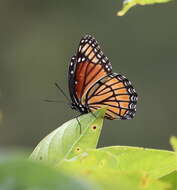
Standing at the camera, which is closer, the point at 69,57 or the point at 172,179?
the point at 172,179

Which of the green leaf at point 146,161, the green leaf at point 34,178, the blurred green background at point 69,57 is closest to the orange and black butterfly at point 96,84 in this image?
the green leaf at point 146,161

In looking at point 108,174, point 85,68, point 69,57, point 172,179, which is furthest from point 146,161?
point 69,57

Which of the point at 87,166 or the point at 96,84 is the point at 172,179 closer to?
the point at 87,166

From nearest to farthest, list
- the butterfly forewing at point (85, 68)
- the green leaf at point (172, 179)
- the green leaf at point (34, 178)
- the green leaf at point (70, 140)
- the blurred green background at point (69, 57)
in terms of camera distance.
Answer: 1. the green leaf at point (34, 178)
2. the green leaf at point (172, 179)
3. the green leaf at point (70, 140)
4. the butterfly forewing at point (85, 68)
5. the blurred green background at point (69, 57)

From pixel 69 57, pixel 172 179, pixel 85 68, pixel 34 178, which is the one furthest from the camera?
pixel 69 57

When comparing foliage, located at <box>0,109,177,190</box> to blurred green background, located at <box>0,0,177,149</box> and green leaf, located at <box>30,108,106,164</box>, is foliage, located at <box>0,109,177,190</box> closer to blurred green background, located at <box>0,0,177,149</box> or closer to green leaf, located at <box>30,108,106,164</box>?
green leaf, located at <box>30,108,106,164</box>

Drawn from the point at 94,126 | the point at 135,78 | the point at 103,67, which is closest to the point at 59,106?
the point at 135,78

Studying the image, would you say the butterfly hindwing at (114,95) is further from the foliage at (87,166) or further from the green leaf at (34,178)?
the green leaf at (34,178)

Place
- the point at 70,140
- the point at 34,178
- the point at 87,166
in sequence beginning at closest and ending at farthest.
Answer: the point at 34,178
the point at 87,166
the point at 70,140
